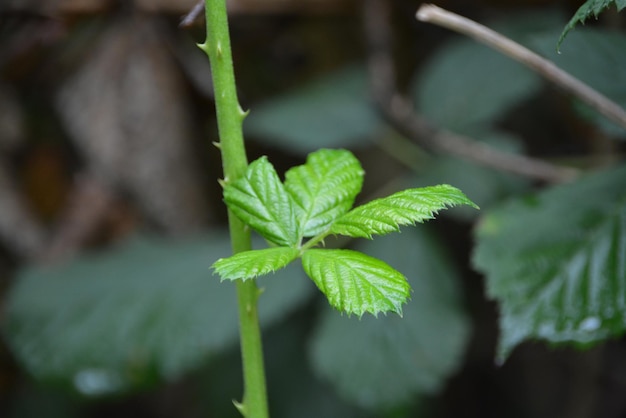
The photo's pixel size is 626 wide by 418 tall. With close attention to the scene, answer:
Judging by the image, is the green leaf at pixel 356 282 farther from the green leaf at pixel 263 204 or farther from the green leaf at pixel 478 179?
the green leaf at pixel 478 179

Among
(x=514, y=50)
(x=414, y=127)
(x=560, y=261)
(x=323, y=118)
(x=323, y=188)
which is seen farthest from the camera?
(x=323, y=118)

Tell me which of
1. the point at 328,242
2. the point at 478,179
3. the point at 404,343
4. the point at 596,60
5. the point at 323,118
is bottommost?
the point at 404,343

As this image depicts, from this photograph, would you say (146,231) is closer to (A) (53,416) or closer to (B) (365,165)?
(A) (53,416)

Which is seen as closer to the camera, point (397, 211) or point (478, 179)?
point (397, 211)

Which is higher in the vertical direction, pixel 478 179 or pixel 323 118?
pixel 323 118

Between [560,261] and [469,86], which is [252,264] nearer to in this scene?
[560,261]

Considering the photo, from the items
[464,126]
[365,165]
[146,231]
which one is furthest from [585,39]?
[146,231]

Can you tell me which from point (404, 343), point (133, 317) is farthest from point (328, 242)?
point (133, 317)
